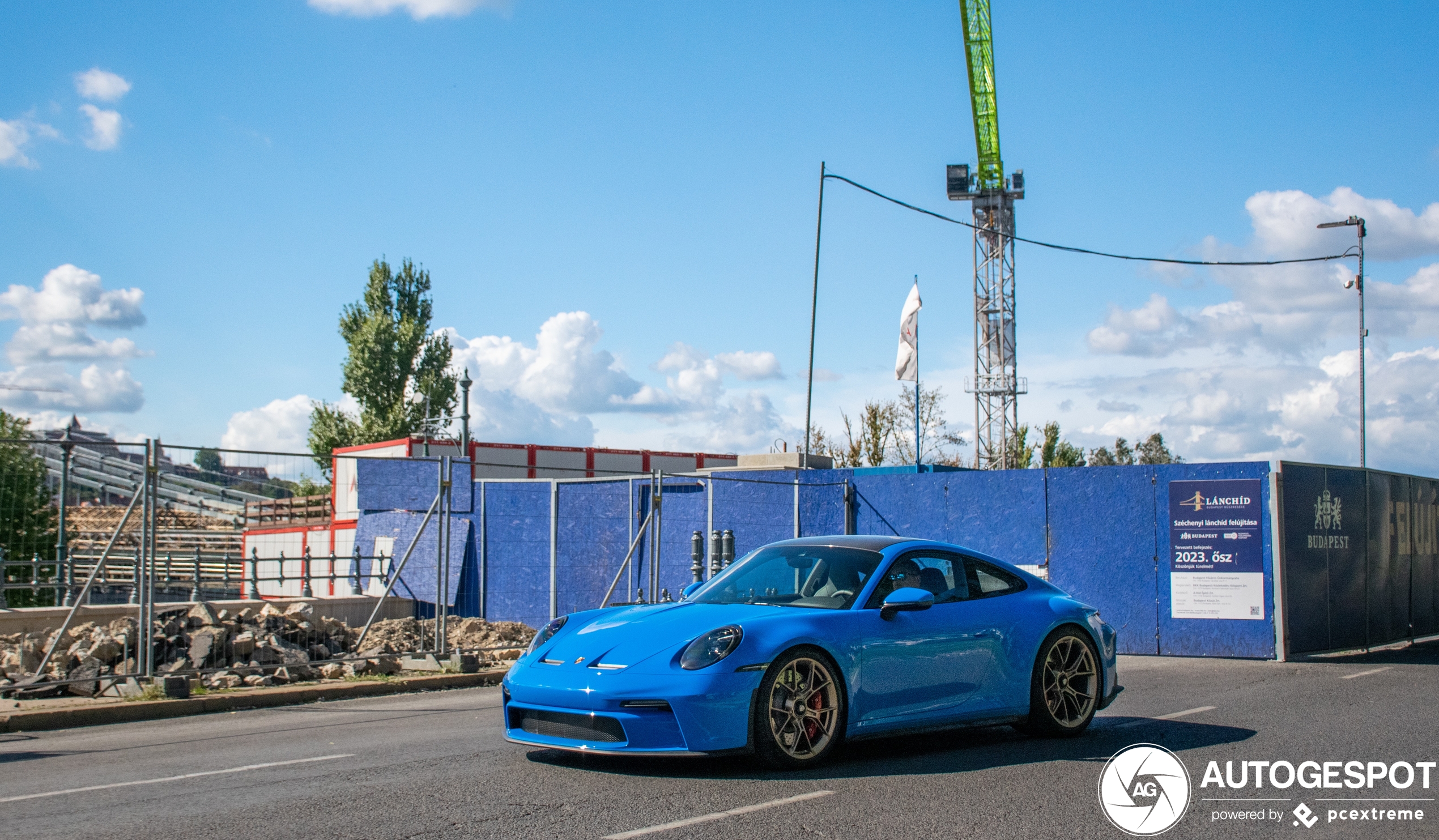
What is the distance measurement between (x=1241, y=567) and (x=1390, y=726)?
22.4 ft

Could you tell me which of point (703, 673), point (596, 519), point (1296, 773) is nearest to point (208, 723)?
point (703, 673)

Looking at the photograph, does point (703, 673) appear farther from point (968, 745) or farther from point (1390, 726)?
point (1390, 726)

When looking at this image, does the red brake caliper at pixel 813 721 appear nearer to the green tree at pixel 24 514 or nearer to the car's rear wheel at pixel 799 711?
the car's rear wheel at pixel 799 711

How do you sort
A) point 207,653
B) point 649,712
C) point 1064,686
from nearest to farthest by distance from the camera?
point 649,712, point 1064,686, point 207,653

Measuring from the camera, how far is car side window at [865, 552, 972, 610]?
24.7ft

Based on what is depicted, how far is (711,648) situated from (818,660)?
670 millimetres

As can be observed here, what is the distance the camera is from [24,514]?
1362 cm

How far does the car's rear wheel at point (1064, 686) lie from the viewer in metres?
7.91

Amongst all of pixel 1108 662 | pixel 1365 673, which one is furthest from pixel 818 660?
pixel 1365 673

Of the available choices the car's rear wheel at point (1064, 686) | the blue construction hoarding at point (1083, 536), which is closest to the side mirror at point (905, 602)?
the car's rear wheel at point (1064, 686)

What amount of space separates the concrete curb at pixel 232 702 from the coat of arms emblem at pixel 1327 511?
10.6 meters

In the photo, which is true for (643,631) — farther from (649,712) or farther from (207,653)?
(207,653)

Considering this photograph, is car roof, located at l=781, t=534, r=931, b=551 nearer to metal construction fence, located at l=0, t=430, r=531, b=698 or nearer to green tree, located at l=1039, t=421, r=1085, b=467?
metal construction fence, located at l=0, t=430, r=531, b=698

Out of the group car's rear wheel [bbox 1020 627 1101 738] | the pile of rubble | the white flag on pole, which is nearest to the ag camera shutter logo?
car's rear wheel [bbox 1020 627 1101 738]
